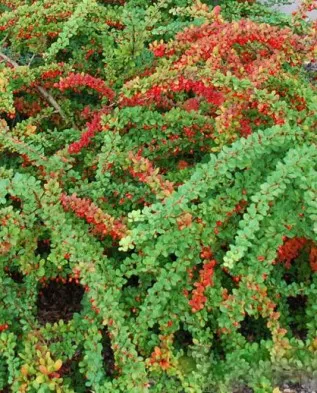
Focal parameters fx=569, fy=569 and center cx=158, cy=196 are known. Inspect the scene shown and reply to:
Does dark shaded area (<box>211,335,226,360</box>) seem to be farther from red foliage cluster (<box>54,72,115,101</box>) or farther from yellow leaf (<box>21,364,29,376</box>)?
red foliage cluster (<box>54,72,115,101</box>)

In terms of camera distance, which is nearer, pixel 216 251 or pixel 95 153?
pixel 216 251

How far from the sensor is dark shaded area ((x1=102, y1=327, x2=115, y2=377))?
1.80 metres

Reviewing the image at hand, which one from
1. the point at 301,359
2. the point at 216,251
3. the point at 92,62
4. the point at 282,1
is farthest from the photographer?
the point at 282,1

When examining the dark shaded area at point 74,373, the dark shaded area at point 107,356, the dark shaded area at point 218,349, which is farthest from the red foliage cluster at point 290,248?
the dark shaded area at point 74,373

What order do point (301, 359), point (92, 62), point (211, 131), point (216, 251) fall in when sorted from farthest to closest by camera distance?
point (92, 62) < point (211, 131) < point (216, 251) < point (301, 359)

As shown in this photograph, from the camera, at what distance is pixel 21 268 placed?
176cm

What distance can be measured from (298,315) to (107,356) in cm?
65

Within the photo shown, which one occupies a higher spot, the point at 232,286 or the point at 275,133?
the point at 275,133

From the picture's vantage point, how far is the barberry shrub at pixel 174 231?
1.64 m

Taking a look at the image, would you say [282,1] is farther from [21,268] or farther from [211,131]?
[21,268]

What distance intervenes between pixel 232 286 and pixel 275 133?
0.53m

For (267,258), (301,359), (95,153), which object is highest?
(95,153)

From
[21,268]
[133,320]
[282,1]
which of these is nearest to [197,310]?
[133,320]

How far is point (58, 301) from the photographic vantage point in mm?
2039
